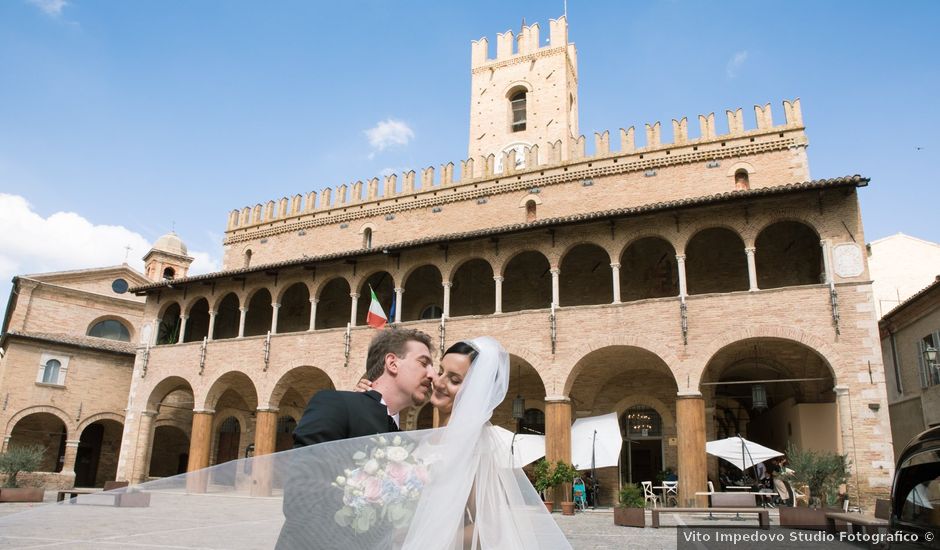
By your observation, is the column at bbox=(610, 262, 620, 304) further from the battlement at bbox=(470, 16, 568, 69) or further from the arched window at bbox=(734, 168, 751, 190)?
the battlement at bbox=(470, 16, 568, 69)

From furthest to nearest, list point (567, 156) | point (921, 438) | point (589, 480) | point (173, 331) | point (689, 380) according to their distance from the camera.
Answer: point (173, 331)
point (567, 156)
point (589, 480)
point (689, 380)
point (921, 438)

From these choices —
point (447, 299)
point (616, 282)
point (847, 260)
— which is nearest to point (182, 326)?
point (447, 299)

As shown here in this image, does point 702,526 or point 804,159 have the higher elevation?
point 804,159

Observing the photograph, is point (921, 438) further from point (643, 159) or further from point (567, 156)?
point (567, 156)

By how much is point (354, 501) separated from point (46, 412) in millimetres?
27928

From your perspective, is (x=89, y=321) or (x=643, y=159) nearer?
(x=643, y=159)

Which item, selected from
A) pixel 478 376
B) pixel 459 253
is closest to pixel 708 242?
pixel 459 253

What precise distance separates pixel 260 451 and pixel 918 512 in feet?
62.0

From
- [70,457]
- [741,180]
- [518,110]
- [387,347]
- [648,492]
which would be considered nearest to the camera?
[387,347]

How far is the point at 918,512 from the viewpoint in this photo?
4.06 metres

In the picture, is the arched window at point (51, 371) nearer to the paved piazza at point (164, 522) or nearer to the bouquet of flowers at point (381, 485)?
the paved piazza at point (164, 522)

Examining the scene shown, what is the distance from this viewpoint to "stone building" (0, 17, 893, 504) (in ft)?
49.7

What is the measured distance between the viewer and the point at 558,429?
16328 millimetres

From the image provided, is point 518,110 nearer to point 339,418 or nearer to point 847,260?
point 847,260
